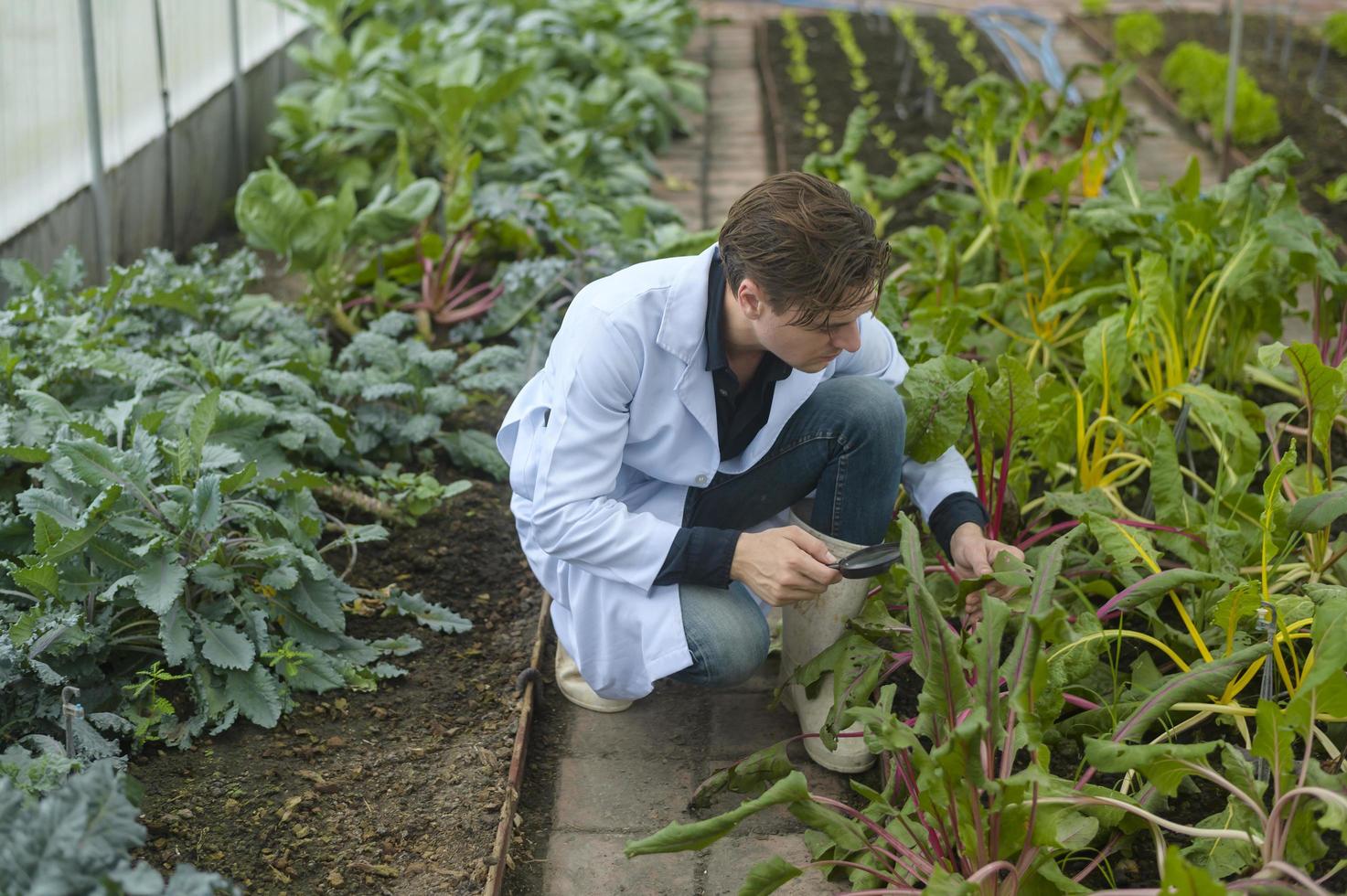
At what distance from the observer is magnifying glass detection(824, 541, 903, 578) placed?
2279 mm

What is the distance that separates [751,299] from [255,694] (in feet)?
3.84

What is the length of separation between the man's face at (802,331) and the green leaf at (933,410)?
0.40 m

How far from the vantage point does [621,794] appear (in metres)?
2.43

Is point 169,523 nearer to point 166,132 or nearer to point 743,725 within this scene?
point 743,725

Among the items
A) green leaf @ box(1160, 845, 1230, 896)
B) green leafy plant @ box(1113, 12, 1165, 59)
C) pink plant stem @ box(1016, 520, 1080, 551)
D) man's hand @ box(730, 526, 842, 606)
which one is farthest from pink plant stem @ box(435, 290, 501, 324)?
green leafy plant @ box(1113, 12, 1165, 59)

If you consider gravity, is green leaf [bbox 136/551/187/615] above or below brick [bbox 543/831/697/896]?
above

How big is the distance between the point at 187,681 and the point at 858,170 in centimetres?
279

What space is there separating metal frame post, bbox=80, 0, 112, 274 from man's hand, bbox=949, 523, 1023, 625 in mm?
2986

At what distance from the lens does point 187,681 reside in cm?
249

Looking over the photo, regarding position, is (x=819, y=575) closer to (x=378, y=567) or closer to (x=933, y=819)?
(x=933, y=819)

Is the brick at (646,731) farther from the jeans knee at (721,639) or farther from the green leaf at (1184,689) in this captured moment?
the green leaf at (1184,689)

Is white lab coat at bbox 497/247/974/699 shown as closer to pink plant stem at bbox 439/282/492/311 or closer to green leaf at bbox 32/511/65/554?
green leaf at bbox 32/511/65/554

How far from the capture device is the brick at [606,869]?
2.20 m

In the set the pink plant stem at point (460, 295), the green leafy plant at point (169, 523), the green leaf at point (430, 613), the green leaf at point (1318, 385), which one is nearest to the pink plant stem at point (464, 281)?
the pink plant stem at point (460, 295)
